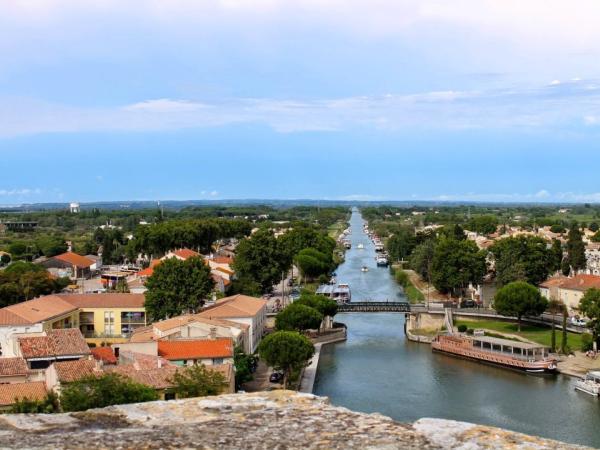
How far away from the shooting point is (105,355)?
31.3 meters

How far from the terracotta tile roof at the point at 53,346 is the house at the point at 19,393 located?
14.5 ft

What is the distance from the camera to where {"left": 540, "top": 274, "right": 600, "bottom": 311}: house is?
5322 centimetres

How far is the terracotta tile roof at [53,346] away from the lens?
29.6 metres

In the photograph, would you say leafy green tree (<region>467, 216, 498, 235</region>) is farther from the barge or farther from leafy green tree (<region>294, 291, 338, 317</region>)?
the barge

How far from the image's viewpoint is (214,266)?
218 feet

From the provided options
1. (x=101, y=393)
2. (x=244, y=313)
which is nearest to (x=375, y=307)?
(x=244, y=313)

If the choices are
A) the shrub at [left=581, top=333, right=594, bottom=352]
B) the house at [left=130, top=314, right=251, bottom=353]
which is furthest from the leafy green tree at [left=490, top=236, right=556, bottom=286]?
the house at [left=130, top=314, right=251, bottom=353]

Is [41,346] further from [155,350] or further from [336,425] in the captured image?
[336,425]

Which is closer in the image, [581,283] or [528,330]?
[528,330]

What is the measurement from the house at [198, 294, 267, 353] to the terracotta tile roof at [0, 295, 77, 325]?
7906 mm

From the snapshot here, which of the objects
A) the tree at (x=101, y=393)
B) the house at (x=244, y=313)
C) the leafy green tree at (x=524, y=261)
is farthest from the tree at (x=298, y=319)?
the leafy green tree at (x=524, y=261)

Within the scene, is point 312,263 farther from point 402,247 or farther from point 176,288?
point 176,288

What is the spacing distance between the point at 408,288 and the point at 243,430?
67502mm

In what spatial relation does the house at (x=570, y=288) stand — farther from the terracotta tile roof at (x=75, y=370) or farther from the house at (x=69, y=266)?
the house at (x=69, y=266)
